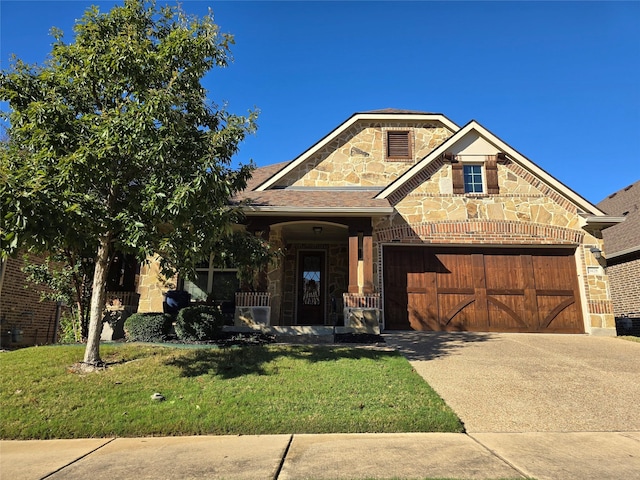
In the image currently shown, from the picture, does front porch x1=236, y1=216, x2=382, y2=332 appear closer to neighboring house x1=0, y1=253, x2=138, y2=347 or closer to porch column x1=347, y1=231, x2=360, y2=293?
porch column x1=347, y1=231, x2=360, y2=293

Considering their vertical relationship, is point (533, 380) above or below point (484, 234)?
below

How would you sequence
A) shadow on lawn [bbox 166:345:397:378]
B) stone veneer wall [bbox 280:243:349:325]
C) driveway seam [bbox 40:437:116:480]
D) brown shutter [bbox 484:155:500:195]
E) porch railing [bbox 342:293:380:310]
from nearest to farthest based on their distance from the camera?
driveway seam [bbox 40:437:116:480] → shadow on lawn [bbox 166:345:397:378] → porch railing [bbox 342:293:380:310] → brown shutter [bbox 484:155:500:195] → stone veneer wall [bbox 280:243:349:325]

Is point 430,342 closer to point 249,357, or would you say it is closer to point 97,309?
point 249,357

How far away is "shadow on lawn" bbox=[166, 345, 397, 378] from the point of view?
6.64 metres

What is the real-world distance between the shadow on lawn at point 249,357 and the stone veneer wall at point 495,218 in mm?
4115

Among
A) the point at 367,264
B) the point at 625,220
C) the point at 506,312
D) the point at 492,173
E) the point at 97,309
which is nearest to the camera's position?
the point at 97,309

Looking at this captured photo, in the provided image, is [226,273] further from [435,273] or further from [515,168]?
[515,168]

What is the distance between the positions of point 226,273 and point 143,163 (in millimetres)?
6015

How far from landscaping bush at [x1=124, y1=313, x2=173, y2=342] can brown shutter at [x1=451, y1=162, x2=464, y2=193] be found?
29.5ft

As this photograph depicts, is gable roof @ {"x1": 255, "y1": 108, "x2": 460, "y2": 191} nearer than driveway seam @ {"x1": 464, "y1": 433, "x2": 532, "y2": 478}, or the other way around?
driveway seam @ {"x1": 464, "y1": 433, "x2": 532, "y2": 478}

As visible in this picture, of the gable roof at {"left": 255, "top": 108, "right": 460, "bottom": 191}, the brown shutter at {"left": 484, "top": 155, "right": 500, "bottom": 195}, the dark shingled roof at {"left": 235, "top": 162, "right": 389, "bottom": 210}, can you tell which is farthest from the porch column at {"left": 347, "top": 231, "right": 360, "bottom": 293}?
the brown shutter at {"left": 484, "top": 155, "right": 500, "bottom": 195}

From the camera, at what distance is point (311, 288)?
1386cm

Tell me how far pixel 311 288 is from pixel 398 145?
602 cm

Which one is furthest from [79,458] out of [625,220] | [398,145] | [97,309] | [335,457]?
[625,220]
